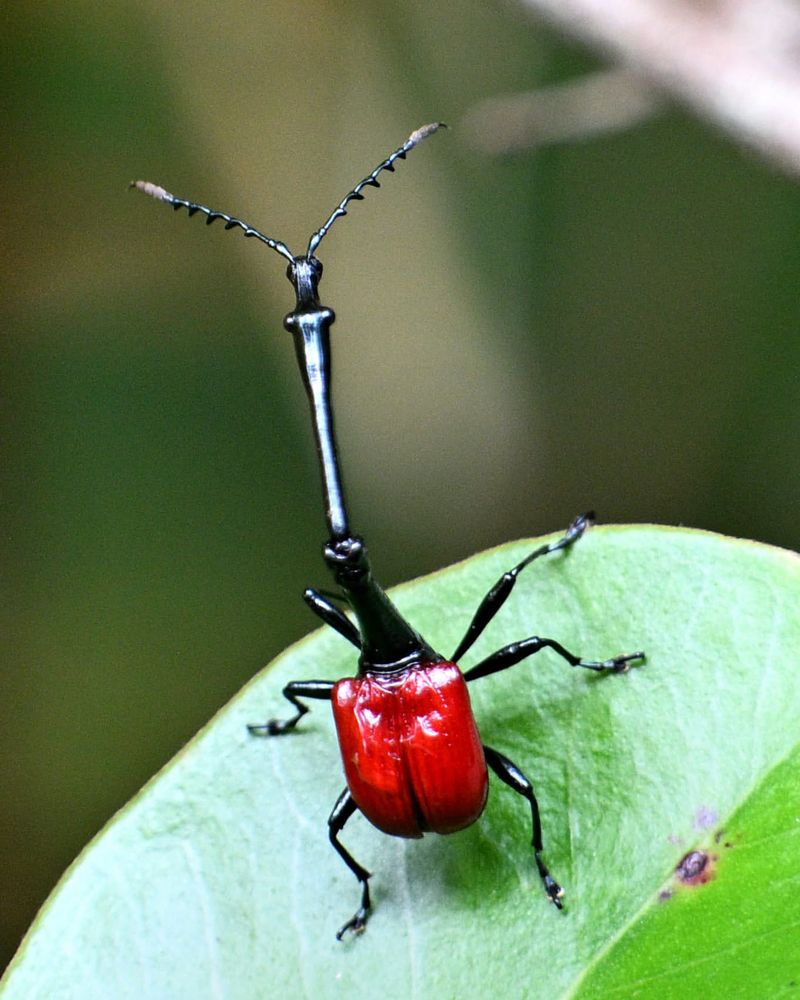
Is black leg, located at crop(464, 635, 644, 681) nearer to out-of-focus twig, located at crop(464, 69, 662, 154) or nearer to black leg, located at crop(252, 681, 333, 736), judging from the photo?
black leg, located at crop(252, 681, 333, 736)

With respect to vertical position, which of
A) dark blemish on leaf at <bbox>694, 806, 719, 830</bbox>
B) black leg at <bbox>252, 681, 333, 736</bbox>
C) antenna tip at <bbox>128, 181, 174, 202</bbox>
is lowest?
dark blemish on leaf at <bbox>694, 806, 719, 830</bbox>

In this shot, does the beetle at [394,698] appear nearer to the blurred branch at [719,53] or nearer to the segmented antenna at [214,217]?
the segmented antenna at [214,217]

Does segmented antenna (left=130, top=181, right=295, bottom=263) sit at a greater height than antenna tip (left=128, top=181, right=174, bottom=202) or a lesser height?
lesser

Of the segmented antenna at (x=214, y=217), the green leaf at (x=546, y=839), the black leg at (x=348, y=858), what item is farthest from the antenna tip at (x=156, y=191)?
the black leg at (x=348, y=858)

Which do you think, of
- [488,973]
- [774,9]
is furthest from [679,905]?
[774,9]

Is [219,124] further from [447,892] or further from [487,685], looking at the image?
[447,892]

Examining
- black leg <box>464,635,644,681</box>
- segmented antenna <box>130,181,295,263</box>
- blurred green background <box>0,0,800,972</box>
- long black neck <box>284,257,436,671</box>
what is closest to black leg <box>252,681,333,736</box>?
long black neck <box>284,257,436,671</box>
